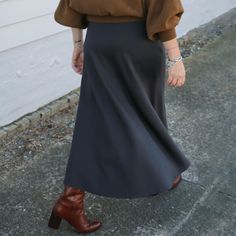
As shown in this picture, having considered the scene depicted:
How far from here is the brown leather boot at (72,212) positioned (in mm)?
2580

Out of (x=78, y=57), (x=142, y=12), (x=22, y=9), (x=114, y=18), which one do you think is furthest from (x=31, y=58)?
(x=142, y=12)

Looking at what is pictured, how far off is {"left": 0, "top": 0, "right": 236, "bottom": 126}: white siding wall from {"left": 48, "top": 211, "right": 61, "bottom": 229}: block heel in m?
1.18

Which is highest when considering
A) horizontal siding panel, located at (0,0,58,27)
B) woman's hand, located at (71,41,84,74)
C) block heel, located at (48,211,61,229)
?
woman's hand, located at (71,41,84,74)

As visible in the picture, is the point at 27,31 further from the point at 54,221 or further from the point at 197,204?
the point at 197,204

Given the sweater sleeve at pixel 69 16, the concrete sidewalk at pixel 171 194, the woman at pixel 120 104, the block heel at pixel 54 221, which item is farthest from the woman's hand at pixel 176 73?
the block heel at pixel 54 221

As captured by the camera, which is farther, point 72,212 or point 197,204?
point 197,204

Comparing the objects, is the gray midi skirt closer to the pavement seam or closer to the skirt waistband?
the skirt waistband

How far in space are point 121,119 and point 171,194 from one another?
85 cm

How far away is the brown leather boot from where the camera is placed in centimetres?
258

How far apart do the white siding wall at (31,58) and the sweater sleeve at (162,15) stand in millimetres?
1571

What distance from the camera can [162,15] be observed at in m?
2.16

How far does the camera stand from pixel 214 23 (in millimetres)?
6156

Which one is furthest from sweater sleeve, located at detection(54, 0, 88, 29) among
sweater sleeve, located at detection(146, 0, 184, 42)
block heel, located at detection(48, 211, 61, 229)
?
block heel, located at detection(48, 211, 61, 229)

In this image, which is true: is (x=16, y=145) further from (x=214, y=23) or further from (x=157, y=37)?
(x=214, y=23)
